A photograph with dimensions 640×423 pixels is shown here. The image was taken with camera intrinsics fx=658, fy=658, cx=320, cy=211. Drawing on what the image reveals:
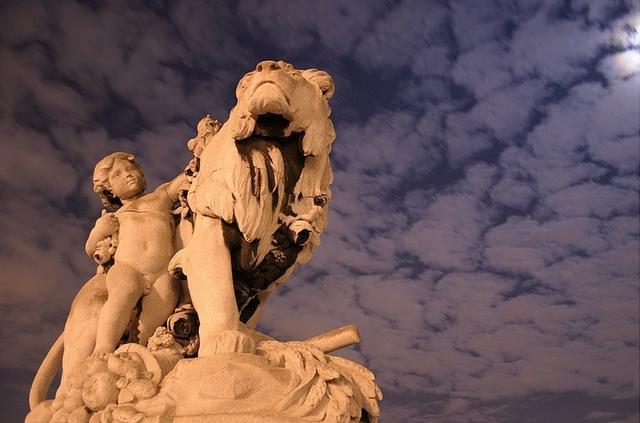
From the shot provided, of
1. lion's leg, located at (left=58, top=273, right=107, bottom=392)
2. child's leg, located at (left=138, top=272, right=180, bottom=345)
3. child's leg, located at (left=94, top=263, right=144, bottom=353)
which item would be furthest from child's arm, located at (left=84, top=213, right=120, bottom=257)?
child's leg, located at (left=138, top=272, right=180, bottom=345)

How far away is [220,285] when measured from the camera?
326 centimetres

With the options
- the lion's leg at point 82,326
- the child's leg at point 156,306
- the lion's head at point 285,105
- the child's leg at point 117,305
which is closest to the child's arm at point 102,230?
the lion's leg at point 82,326

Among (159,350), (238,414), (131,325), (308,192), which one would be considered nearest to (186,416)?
(238,414)

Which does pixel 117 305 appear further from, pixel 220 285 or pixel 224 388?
pixel 224 388

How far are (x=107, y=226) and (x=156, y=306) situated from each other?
657 mm

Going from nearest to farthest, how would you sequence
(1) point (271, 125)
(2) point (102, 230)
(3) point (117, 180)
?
(1) point (271, 125) → (2) point (102, 230) → (3) point (117, 180)

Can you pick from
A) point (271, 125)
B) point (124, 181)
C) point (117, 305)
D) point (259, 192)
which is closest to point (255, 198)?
point (259, 192)

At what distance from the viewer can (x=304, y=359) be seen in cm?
294

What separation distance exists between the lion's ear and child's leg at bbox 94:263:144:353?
1466 millimetres

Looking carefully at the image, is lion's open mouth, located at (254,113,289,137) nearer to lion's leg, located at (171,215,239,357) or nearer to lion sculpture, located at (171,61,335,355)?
lion sculpture, located at (171,61,335,355)

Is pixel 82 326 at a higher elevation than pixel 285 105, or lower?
lower

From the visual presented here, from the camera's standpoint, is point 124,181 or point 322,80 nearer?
point 322,80

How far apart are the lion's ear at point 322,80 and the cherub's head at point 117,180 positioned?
144 centimetres

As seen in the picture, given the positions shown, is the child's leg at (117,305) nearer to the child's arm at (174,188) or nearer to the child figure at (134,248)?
the child figure at (134,248)
